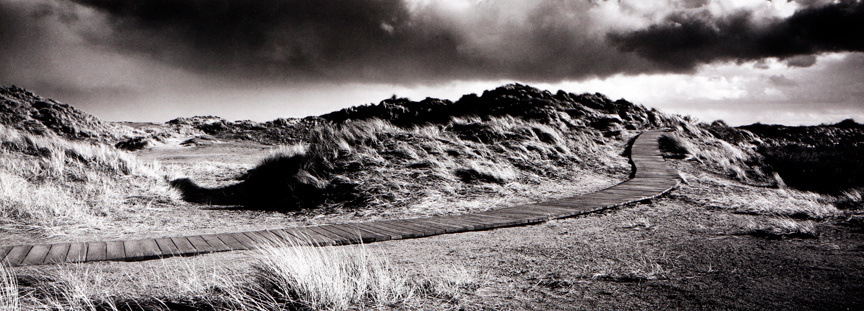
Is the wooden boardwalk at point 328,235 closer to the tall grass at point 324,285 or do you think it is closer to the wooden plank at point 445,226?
the wooden plank at point 445,226

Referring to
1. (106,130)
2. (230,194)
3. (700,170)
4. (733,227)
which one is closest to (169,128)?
(106,130)

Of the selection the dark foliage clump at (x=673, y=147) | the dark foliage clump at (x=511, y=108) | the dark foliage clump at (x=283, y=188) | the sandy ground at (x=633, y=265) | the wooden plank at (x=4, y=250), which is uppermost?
the dark foliage clump at (x=511, y=108)

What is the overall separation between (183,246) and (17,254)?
4.08ft

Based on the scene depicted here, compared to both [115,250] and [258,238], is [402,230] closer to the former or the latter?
[258,238]

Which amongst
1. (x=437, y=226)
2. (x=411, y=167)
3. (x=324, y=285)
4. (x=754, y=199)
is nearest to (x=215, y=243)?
(x=437, y=226)

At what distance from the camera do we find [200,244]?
15.0ft

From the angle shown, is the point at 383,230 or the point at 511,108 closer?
the point at 383,230

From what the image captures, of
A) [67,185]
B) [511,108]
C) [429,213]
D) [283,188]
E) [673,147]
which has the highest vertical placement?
[511,108]

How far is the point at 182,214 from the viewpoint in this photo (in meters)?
7.02

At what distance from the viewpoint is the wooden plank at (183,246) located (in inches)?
169

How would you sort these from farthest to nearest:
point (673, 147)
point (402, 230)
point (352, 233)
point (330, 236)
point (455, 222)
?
point (673, 147) < point (455, 222) < point (402, 230) < point (352, 233) < point (330, 236)

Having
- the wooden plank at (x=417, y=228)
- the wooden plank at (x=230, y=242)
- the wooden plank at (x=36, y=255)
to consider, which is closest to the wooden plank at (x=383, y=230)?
the wooden plank at (x=417, y=228)

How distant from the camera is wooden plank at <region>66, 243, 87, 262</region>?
13.3ft

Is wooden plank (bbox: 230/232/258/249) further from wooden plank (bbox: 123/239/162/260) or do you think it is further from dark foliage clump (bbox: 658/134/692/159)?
dark foliage clump (bbox: 658/134/692/159)
